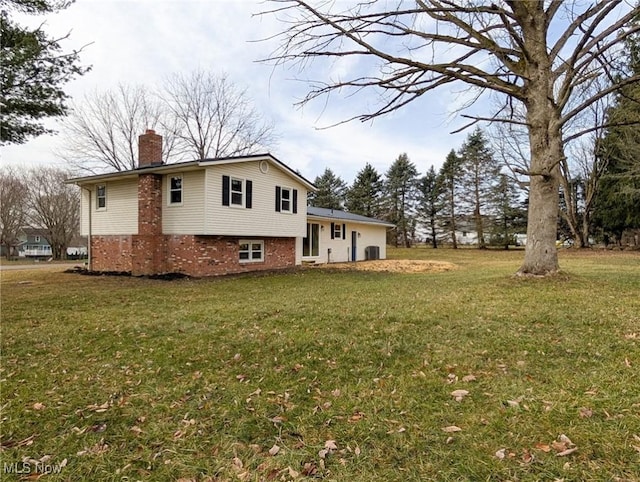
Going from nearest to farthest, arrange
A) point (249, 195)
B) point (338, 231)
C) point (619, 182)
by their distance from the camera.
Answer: point (249, 195)
point (338, 231)
point (619, 182)

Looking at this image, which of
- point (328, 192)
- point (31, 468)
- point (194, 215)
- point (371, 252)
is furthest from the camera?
point (328, 192)

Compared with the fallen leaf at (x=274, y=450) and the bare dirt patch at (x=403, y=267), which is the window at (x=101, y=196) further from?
the fallen leaf at (x=274, y=450)

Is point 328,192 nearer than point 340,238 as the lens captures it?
No

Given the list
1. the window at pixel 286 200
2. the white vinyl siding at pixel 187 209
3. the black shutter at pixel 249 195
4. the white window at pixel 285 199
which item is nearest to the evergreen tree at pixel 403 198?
the window at pixel 286 200

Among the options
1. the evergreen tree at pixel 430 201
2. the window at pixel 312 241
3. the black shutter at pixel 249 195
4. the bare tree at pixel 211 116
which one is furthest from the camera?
the evergreen tree at pixel 430 201

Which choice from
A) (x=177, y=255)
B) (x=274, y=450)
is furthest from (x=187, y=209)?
(x=274, y=450)

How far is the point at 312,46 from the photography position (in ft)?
25.0

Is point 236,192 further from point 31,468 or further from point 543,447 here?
point 543,447

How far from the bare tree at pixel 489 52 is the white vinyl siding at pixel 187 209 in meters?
6.45

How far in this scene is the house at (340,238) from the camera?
19922 millimetres

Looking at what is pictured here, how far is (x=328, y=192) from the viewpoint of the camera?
46.5m

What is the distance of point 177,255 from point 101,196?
18.5 feet

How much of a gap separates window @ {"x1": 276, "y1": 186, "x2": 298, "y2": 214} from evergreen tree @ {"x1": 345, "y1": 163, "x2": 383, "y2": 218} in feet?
85.9

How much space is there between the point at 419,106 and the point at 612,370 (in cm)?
839
